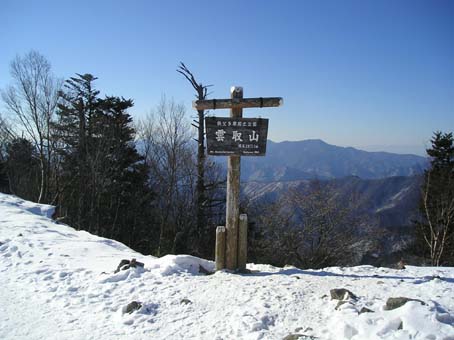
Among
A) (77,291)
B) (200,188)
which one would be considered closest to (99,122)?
(200,188)

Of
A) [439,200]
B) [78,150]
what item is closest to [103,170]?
[78,150]


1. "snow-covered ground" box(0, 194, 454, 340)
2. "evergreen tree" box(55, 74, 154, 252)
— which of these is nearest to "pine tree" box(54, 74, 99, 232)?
"evergreen tree" box(55, 74, 154, 252)

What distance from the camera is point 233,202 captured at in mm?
5727

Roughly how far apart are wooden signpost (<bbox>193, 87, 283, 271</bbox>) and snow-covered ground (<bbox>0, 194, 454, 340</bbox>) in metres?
0.47

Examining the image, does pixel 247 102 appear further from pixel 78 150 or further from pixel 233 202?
pixel 78 150

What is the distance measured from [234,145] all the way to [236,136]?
0.57 feet

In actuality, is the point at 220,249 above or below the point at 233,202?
below

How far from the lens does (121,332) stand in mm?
3609

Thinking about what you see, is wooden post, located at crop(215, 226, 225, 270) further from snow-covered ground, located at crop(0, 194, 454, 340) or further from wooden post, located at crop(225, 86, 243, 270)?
snow-covered ground, located at crop(0, 194, 454, 340)

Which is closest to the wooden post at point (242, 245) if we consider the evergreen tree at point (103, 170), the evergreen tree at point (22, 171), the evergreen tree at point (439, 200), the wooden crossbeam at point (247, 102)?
the wooden crossbeam at point (247, 102)

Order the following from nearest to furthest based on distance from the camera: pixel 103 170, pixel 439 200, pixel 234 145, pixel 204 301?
1. pixel 204 301
2. pixel 234 145
3. pixel 439 200
4. pixel 103 170

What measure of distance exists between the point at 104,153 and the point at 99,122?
217 centimetres

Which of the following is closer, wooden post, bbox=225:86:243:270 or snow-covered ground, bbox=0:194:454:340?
snow-covered ground, bbox=0:194:454:340

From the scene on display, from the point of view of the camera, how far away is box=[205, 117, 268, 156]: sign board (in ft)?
18.2
